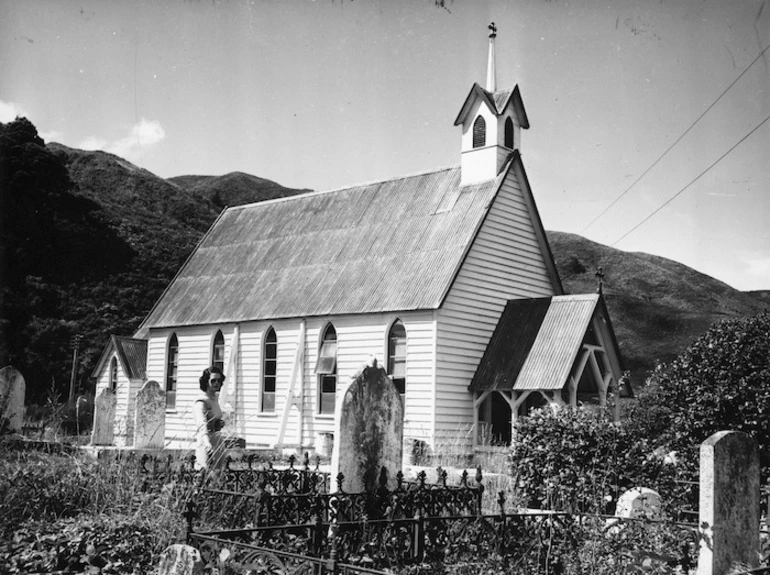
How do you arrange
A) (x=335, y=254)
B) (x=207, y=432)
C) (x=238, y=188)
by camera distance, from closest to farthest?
1. (x=207, y=432)
2. (x=335, y=254)
3. (x=238, y=188)

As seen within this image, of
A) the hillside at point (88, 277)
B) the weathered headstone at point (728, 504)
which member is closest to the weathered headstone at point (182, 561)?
the weathered headstone at point (728, 504)

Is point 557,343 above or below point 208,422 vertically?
above

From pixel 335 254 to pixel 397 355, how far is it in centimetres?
542

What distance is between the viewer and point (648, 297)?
92.2 meters

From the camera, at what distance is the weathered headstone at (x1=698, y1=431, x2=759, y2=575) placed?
10250 millimetres

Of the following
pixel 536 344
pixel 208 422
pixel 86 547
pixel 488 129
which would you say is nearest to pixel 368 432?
pixel 208 422

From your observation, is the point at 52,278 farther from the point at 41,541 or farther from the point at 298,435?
the point at 41,541

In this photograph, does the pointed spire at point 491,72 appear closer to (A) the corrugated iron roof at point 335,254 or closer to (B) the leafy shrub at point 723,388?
(A) the corrugated iron roof at point 335,254

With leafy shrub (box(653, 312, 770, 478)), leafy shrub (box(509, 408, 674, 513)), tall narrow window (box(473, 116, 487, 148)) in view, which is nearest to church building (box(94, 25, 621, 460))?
tall narrow window (box(473, 116, 487, 148))

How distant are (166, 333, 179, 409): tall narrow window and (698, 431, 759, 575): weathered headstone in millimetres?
26668

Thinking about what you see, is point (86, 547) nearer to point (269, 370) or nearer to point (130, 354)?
point (269, 370)

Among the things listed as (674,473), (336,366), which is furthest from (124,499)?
(336,366)

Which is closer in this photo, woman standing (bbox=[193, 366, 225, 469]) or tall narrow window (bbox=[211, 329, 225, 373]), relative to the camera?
woman standing (bbox=[193, 366, 225, 469])

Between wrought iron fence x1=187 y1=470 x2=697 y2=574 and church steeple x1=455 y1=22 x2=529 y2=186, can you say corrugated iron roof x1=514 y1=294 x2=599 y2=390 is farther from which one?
wrought iron fence x1=187 y1=470 x2=697 y2=574
